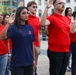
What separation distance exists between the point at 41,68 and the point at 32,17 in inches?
124

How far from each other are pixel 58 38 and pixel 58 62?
45cm

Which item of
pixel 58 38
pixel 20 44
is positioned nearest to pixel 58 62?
pixel 58 38

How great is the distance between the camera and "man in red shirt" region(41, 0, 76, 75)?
208 inches

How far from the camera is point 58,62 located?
17.7 feet

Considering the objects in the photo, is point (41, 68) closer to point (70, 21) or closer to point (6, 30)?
point (70, 21)

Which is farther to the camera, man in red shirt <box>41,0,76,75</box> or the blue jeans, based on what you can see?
the blue jeans

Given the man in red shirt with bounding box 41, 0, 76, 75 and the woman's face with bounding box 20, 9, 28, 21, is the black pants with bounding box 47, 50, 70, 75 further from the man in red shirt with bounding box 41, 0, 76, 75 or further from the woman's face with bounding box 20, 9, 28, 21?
the woman's face with bounding box 20, 9, 28, 21

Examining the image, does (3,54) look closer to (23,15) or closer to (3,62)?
(3,62)

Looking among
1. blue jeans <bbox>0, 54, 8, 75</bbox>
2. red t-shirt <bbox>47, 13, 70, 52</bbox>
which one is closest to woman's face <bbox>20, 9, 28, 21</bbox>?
red t-shirt <bbox>47, 13, 70, 52</bbox>

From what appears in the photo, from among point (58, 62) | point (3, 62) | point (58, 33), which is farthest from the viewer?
point (3, 62)

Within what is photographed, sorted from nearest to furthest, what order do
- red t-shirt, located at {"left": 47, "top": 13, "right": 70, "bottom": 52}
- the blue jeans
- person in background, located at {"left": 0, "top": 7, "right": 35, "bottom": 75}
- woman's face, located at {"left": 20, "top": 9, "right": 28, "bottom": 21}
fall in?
person in background, located at {"left": 0, "top": 7, "right": 35, "bottom": 75} → woman's face, located at {"left": 20, "top": 9, "right": 28, "bottom": 21} → red t-shirt, located at {"left": 47, "top": 13, "right": 70, "bottom": 52} → the blue jeans

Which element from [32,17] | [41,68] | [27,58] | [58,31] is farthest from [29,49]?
[41,68]

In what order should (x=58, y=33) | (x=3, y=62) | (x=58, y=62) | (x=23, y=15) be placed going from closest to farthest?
(x=23, y=15) → (x=58, y=33) → (x=58, y=62) → (x=3, y=62)

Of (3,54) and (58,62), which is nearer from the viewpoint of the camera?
(58,62)
